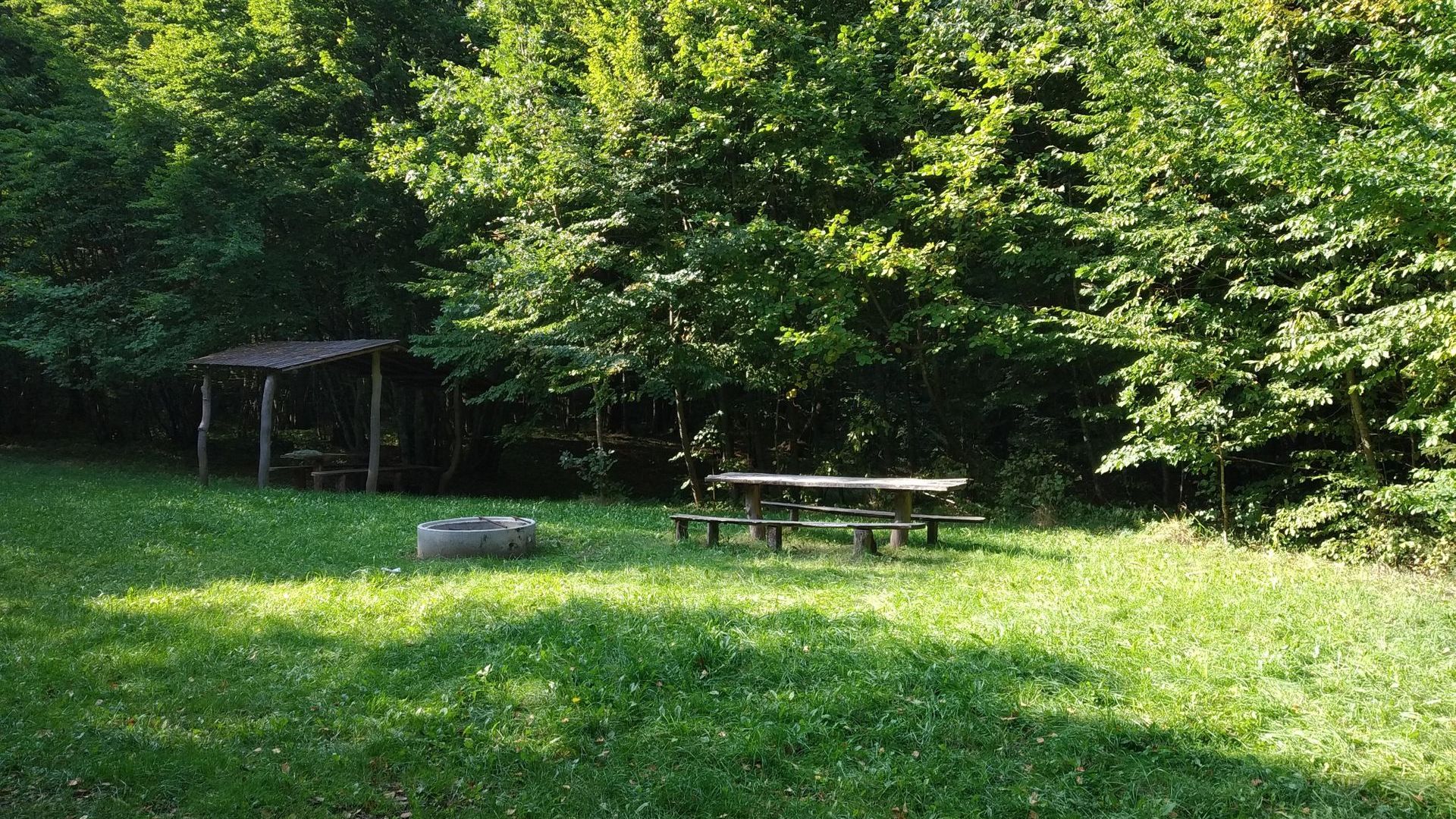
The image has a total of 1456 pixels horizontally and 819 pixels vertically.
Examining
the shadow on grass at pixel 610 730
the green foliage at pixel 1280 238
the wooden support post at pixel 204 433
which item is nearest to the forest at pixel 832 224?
the green foliage at pixel 1280 238

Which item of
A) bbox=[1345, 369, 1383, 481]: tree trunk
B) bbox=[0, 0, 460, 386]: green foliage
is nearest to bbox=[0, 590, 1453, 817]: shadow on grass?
bbox=[1345, 369, 1383, 481]: tree trunk

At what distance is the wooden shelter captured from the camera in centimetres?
1414

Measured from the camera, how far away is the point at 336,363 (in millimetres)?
15773

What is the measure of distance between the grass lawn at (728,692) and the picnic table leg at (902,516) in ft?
3.22

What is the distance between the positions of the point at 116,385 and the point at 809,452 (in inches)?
744

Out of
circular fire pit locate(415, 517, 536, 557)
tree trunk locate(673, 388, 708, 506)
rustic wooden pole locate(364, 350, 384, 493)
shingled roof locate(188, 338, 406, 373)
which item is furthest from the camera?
rustic wooden pole locate(364, 350, 384, 493)

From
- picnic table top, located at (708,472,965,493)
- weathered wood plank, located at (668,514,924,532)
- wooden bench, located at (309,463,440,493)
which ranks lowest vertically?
weathered wood plank, located at (668,514,924,532)

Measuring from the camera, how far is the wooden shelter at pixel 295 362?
14141 mm

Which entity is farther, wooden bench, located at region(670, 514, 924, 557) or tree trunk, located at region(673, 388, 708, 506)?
tree trunk, located at region(673, 388, 708, 506)

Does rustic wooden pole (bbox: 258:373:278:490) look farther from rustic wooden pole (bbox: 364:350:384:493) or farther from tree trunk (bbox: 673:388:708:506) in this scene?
tree trunk (bbox: 673:388:708:506)

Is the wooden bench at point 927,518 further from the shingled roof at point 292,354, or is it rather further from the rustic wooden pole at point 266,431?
the rustic wooden pole at point 266,431

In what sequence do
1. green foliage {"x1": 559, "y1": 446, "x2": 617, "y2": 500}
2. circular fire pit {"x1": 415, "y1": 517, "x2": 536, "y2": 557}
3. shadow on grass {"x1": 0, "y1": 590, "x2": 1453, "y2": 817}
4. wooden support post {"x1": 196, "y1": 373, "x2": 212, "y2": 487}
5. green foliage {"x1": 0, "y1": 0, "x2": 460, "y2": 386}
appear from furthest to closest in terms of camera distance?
green foliage {"x1": 0, "y1": 0, "x2": 460, "y2": 386} < wooden support post {"x1": 196, "y1": 373, "x2": 212, "y2": 487} < green foliage {"x1": 559, "y1": 446, "x2": 617, "y2": 500} < circular fire pit {"x1": 415, "y1": 517, "x2": 536, "y2": 557} < shadow on grass {"x1": 0, "y1": 590, "x2": 1453, "y2": 817}

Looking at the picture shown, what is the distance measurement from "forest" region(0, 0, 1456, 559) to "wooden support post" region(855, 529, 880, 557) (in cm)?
344

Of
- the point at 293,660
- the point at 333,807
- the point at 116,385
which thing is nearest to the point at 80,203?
the point at 116,385
